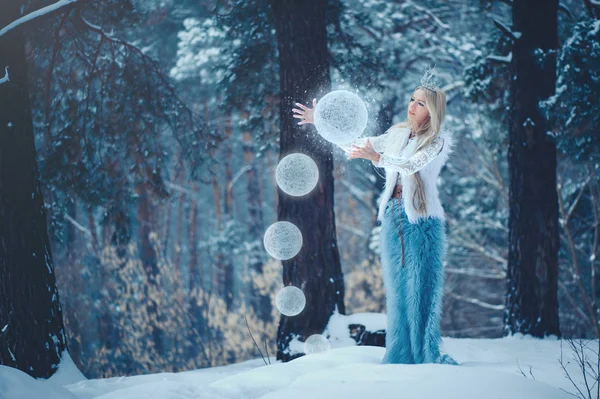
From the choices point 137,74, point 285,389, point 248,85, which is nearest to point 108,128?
point 137,74

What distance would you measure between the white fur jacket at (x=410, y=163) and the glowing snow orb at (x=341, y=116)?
13 cm

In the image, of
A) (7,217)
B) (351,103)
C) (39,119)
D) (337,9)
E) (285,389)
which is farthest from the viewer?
(39,119)

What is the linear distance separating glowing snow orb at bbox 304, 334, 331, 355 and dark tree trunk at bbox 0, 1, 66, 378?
2.60 metres

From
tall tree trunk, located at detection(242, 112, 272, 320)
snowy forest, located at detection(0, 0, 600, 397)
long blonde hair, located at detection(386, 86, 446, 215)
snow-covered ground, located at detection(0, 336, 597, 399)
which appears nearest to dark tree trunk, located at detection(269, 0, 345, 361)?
snowy forest, located at detection(0, 0, 600, 397)

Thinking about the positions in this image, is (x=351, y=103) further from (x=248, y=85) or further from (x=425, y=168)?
(x=248, y=85)

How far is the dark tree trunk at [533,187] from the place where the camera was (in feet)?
25.6

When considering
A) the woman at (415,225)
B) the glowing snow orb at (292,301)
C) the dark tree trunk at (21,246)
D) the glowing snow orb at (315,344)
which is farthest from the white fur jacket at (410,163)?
the dark tree trunk at (21,246)

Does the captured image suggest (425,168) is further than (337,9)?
No

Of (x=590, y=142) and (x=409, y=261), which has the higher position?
(x=590, y=142)

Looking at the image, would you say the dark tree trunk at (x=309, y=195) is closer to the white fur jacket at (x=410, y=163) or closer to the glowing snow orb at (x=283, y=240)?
the glowing snow orb at (x=283, y=240)

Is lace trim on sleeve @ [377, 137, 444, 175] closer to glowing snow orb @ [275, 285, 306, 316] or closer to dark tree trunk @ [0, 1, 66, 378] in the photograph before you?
glowing snow orb @ [275, 285, 306, 316]

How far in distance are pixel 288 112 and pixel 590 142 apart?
4206mm

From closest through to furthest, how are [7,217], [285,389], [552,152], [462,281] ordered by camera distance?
1. [285,389]
2. [7,217]
3. [552,152]
4. [462,281]

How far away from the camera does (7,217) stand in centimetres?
582
